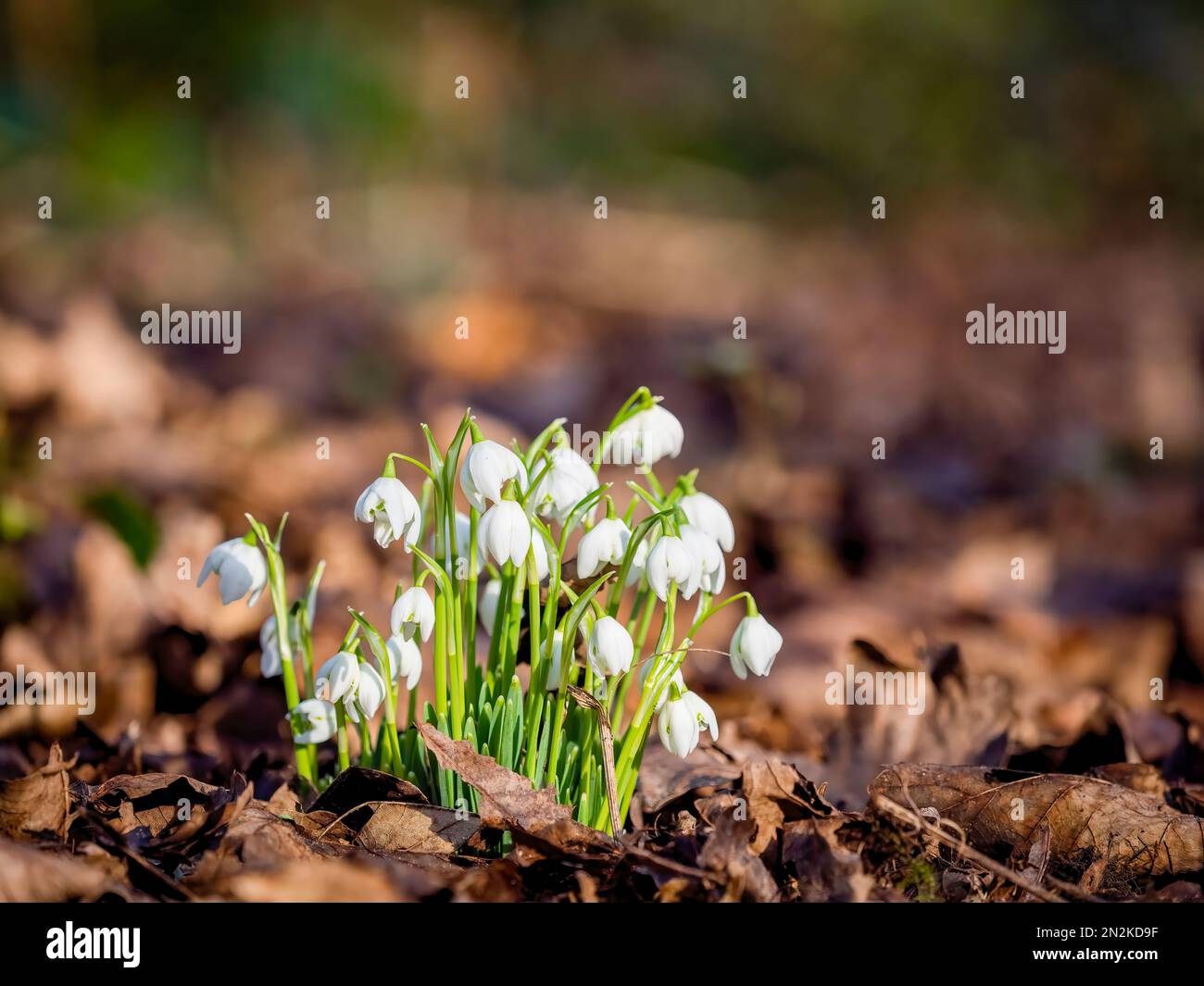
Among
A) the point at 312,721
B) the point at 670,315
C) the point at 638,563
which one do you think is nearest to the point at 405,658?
the point at 312,721

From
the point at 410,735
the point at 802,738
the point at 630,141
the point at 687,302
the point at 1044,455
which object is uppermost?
the point at 630,141

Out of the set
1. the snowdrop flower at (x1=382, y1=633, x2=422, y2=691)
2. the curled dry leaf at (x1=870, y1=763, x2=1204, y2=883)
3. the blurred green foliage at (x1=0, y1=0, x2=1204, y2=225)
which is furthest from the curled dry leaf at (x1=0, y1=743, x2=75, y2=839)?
the blurred green foliage at (x1=0, y1=0, x2=1204, y2=225)

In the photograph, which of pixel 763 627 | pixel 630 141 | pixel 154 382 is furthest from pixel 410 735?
pixel 630 141

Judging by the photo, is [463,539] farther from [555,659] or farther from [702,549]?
[702,549]

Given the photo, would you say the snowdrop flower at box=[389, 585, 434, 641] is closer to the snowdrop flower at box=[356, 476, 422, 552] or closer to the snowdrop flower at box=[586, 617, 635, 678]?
the snowdrop flower at box=[356, 476, 422, 552]

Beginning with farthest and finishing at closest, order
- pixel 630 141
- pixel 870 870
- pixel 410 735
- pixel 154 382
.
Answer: pixel 630 141, pixel 154 382, pixel 410 735, pixel 870 870

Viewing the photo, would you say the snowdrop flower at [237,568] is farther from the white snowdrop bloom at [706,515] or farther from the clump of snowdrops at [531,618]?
the white snowdrop bloom at [706,515]

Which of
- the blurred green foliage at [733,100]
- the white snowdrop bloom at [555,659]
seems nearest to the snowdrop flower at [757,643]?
the white snowdrop bloom at [555,659]

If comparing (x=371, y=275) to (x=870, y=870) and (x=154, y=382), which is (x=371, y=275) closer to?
(x=154, y=382)
